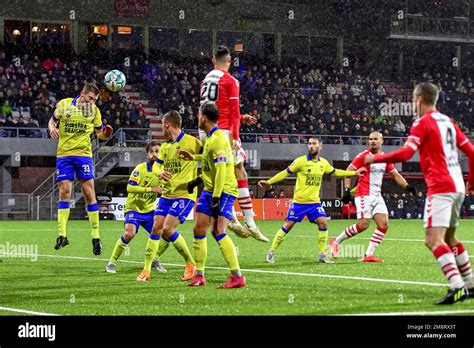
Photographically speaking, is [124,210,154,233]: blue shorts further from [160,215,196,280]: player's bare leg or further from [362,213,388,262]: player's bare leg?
[362,213,388,262]: player's bare leg

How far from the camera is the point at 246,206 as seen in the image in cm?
1330

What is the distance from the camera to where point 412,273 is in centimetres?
1308

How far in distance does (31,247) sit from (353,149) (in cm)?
2923

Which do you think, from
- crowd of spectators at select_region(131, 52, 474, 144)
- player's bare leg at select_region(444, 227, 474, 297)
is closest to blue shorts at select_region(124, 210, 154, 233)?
player's bare leg at select_region(444, 227, 474, 297)

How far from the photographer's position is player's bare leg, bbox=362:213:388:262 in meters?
16.1

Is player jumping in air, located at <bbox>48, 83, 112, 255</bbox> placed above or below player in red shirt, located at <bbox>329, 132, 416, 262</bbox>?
above

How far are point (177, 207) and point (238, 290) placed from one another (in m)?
2.11

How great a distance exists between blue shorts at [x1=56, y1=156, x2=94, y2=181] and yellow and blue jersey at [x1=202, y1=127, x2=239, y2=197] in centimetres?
462

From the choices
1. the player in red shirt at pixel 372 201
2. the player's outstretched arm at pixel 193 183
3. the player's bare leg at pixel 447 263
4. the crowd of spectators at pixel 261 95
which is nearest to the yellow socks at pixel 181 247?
the player's outstretched arm at pixel 193 183

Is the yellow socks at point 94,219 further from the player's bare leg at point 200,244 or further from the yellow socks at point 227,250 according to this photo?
the yellow socks at point 227,250

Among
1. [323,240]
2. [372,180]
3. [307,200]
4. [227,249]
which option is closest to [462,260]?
[227,249]

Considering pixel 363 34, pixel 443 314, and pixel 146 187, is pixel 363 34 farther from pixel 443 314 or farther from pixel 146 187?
pixel 443 314

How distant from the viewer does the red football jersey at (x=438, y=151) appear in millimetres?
8992
